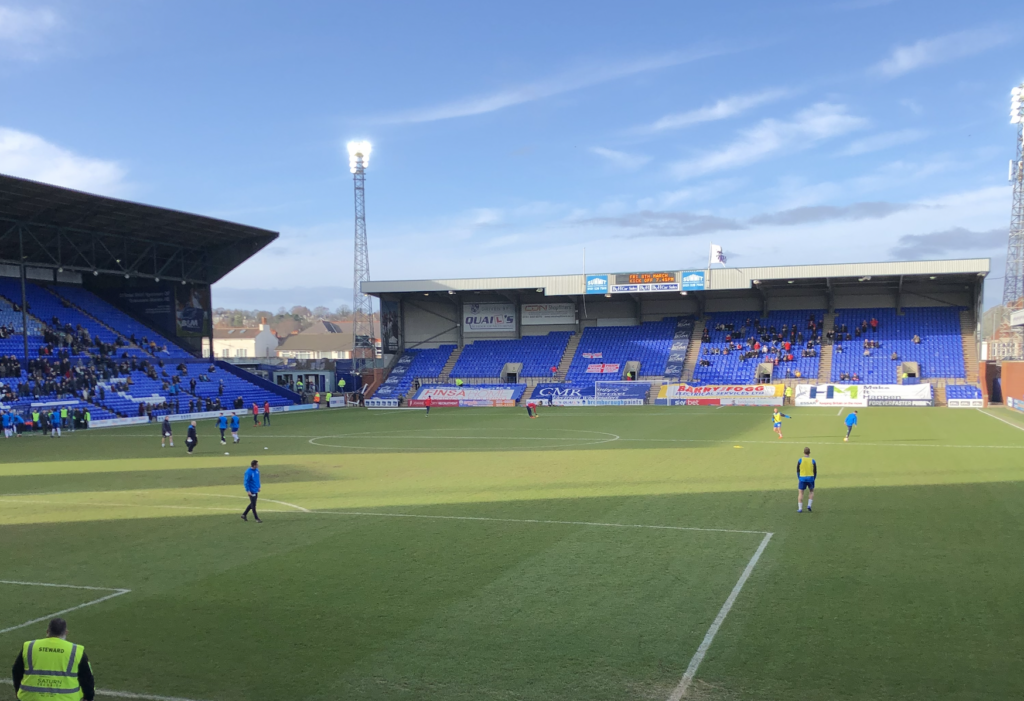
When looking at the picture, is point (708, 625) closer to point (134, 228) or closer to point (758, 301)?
point (134, 228)

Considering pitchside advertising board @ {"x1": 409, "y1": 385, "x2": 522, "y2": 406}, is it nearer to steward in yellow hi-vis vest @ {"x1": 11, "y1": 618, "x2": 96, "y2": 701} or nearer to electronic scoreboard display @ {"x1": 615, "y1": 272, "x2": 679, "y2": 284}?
electronic scoreboard display @ {"x1": 615, "y1": 272, "x2": 679, "y2": 284}

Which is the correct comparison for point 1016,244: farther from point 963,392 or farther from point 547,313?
point 547,313

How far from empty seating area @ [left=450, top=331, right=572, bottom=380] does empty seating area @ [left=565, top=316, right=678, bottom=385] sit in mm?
2182

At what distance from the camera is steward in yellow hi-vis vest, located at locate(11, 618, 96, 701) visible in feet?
21.4

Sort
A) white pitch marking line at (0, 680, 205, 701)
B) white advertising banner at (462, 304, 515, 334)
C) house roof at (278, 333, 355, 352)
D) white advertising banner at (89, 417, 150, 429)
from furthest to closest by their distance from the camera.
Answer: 1. house roof at (278, 333, 355, 352)
2. white advertising banner at (462, 304, 515, 334)
3. white advertising banner at (89, 417, 150, 429)
4. white pitch marking line at (0, 680, 205, 701)

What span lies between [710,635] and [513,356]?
200 feet

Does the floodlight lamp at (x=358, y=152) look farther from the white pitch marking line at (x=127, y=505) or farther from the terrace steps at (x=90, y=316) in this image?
the white pitch marking line at (x=127, y=505)

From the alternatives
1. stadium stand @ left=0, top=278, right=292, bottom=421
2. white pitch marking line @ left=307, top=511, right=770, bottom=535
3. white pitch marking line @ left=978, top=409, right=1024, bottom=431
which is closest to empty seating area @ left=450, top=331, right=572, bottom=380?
stadium stand @ left=0, top=278, right=292, bottom=421

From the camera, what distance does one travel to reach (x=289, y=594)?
12047 mm

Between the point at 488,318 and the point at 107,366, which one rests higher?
the point at 488,318

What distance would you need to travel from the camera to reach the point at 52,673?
21.4ft

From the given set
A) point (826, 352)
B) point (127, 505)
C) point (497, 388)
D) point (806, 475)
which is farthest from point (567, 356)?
point (806, 475)

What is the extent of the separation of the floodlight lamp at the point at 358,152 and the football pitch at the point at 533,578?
49620 millimetres

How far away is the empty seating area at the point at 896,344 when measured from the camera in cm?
5766
